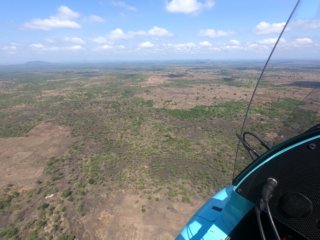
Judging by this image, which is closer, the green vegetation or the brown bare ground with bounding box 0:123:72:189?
the brown bare ground with bounding box 0:123:72:189

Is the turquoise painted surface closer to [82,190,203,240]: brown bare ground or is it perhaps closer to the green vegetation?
[82,190,203,240]: brown bare ground

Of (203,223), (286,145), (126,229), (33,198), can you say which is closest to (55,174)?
(33,198)

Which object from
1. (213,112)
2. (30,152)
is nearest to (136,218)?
(30,152)

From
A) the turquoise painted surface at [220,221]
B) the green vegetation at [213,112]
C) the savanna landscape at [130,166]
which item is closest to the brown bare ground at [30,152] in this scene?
the savanna landscape at [130,166]

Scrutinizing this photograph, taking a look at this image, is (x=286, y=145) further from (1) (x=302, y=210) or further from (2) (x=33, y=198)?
(2) (x=33, y=198)

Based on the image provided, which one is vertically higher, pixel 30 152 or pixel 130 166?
pixel 130 166

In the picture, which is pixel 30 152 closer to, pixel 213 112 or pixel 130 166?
pixel 130 166

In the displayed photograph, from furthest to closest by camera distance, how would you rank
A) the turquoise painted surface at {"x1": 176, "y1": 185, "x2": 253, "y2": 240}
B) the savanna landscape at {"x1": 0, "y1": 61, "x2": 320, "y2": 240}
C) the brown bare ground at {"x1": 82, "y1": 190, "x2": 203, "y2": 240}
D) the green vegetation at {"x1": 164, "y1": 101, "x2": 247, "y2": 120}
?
1. the green vegetation at {"x1": 164, "y1": 101, "x2": 247, "y2": 120}
2. the brown bare ground at {"x1": 82, "y1": 190, "x2": 203, "y2": 240}
3. the savanna landscape at {"x1": 0, "y1": 61, "x2": 320, "y2": 240}
4. the turquoise painted surface at {"x1": 176, "y1": 185, "x2": 253, "y2": 240}

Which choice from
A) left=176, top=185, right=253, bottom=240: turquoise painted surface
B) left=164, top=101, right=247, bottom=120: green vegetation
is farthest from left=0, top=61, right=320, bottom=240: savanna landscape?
left=164, top=101, right=247, bottom=120: green vegetation
